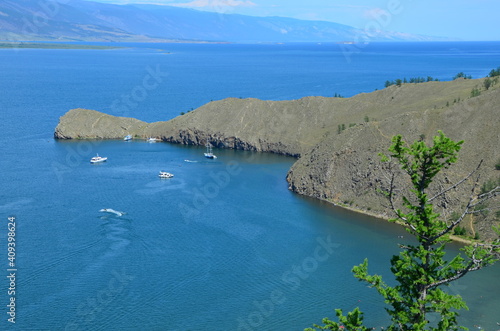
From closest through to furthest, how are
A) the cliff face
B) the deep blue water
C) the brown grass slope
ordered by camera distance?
the deep blue water, the brown grass slope, the cliff face

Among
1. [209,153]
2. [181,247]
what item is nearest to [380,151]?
[181,247]

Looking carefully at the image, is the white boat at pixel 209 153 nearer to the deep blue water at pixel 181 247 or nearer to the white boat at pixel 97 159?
the deep blue water at pixel 181 247

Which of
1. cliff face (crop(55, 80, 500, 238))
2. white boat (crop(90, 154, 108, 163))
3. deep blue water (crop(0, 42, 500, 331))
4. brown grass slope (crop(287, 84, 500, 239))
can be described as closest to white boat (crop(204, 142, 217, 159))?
deep blue water (crop(0, 42, 500, 331))

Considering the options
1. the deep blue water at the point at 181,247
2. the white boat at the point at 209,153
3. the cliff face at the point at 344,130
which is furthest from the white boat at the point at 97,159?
the cliff face at the point at 344,130

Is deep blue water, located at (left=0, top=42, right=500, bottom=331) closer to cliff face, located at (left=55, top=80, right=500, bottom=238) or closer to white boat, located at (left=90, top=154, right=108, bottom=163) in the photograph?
white boat, located at (left=90, top=154, right=108, bottom=163)

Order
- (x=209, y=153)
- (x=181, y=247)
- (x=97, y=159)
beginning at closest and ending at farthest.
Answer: (x=181, y=247) → (x=97, y=159) → (x=209, y=153)

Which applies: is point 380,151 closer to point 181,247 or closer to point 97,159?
point 181,247

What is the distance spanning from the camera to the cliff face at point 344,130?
63.1m

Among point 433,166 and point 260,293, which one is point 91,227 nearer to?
point 260,293

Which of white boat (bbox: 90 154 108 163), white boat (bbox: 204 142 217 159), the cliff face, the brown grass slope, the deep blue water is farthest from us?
white boat (bbox: 204 142 217 159)

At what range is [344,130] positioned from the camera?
76.0m

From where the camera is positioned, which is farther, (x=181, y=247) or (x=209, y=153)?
(x=209, y=153)

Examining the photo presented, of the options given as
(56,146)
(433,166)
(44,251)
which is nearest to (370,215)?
(44,251)

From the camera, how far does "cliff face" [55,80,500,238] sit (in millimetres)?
63062
